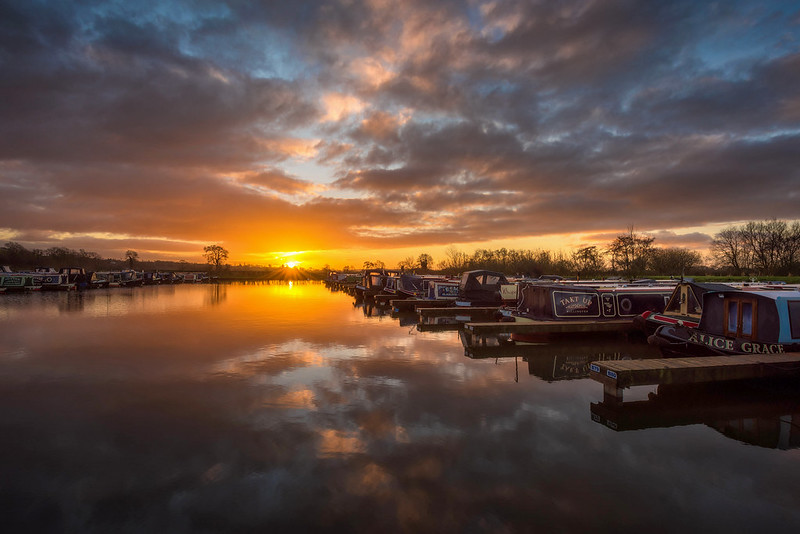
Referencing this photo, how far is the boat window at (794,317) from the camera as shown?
39.8ft

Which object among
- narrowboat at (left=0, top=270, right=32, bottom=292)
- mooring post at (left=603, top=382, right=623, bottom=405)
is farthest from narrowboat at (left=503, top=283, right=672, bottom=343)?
narrowboat at (left=0, top=270, right=32, bottom=292)

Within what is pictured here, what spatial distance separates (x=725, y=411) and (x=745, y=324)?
4655 mm

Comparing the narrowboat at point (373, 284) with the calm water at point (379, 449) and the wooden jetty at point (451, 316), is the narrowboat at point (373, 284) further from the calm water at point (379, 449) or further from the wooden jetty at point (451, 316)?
the calm water at point (379, 449)

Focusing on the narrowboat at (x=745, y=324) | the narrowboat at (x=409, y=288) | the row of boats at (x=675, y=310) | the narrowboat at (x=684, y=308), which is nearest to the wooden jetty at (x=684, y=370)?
the narrowboat at (x=745, y=324)

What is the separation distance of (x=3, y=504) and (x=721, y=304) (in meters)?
18.2

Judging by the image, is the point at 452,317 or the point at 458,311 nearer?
the point at 458,311

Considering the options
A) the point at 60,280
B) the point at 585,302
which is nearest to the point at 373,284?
the point at 585,302

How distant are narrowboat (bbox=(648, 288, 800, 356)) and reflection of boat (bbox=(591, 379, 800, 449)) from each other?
122 cm

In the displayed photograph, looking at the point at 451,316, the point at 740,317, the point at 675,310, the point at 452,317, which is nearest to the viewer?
the point at 740,317

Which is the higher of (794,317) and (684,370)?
(794,317)

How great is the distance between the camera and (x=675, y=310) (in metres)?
16.2

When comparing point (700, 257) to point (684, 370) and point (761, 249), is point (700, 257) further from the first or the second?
point (684, 370)

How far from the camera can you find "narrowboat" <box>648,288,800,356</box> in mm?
11945

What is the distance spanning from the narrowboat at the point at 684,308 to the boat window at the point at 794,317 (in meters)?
1.74
